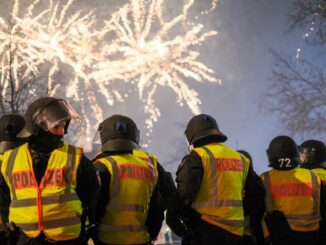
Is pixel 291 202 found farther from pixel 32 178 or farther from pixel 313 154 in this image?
pixel 32 178

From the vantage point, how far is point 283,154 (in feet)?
21.5

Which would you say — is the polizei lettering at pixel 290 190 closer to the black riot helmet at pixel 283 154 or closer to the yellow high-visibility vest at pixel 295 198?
the yellow high-visibility vest at pixel 295 198

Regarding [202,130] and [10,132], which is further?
[10,132]

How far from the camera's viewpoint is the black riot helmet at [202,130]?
19.1 feet

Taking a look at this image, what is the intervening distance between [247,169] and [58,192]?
260 centimetres

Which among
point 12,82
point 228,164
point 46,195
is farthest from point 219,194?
point 12,82

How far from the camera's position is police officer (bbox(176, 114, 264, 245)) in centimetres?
545

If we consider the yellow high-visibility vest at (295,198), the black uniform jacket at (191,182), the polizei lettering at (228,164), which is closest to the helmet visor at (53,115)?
the black uniform jacket at (191,182)

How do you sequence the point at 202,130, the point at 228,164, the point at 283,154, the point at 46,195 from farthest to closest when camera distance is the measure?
the point at 283,154, the point at 202,130, the point at 228,164, the point at 46,195

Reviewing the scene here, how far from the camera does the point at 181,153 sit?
66.3 m

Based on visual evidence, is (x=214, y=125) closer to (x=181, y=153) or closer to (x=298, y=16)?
(x=298, y=16)

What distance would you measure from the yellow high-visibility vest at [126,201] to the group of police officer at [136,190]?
0.01 metres

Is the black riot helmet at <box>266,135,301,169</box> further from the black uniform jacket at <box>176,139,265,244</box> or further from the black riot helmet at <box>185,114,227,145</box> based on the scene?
the black riot helmet at <box>185,114,227,145</box>

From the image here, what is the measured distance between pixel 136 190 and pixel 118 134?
2.32 ft
